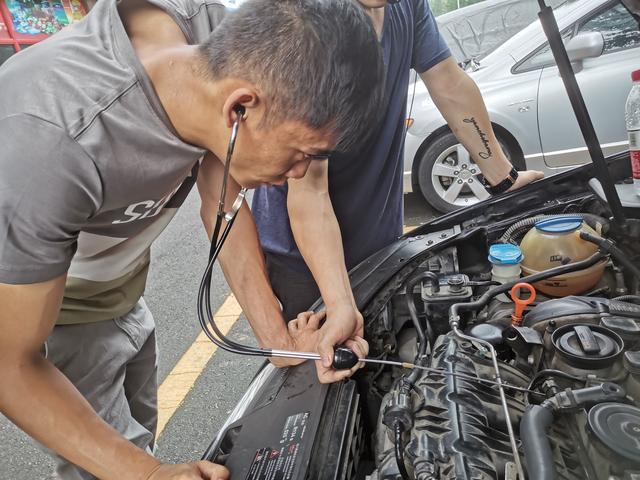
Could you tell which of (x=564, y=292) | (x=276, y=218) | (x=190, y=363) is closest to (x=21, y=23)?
(x=190, y=363)

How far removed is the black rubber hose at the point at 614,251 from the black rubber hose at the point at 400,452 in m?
0.72

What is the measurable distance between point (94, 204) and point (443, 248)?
1063 mm

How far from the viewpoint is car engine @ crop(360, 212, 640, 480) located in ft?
2.77

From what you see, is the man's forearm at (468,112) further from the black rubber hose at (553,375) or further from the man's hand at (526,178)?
the black rubber hose at (553,375)

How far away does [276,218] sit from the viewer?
1717 millimetres

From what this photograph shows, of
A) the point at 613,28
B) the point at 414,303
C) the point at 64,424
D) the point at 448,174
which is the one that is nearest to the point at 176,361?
the point at 414,303

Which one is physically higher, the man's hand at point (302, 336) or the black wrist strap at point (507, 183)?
the man's hand at point (302, 336)

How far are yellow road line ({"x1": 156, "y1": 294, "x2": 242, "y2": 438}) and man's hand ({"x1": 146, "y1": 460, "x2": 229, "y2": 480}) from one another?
1.44 m

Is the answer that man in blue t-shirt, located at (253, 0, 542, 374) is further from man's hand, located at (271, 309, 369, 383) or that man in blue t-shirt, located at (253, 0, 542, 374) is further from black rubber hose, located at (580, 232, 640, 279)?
black rubber hose, located at (580, 232, 640, 279)

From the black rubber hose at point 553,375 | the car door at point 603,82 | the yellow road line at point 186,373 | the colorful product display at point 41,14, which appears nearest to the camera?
the black rubber hose at point 553,375

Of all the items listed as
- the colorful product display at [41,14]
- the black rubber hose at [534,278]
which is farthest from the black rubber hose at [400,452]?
the colorful product display at [41,14]

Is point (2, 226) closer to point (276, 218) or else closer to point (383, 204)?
point (276, 218)

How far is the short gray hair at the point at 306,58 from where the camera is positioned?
33.5 inches

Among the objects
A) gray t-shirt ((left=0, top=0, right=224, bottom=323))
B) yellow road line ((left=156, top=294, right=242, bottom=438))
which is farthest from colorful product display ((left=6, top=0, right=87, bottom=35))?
gray t-shirt ((left=0, top=0, right=224, bottom=323))
